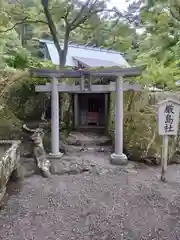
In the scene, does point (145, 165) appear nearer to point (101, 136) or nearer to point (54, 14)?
point (101, 136)

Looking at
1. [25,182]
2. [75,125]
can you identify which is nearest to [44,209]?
[25,182]

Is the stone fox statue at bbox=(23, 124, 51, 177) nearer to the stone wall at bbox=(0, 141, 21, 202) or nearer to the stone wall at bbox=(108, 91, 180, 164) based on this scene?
the stone wall at bbox=(0, 141, 21, 202)

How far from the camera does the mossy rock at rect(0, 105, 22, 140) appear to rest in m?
6.73

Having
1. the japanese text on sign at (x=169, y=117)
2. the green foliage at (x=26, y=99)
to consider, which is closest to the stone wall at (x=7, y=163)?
the green foliage at (x=26, y=99)

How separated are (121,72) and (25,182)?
3222 millimetres

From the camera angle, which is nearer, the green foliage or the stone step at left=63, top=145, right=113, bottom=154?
the stone step at left=63, top=145, right=113, bottom=154

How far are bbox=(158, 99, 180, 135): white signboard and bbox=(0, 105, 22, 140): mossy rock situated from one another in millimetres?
3778

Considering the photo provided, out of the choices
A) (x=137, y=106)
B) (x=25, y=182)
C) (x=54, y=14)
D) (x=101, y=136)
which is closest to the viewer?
(x=25, y=182)

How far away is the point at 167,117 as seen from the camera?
513 centimetres

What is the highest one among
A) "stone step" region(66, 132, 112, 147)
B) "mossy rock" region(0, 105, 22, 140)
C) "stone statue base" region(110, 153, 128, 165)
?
"mossy rock" region(0, 105, 22, 140)

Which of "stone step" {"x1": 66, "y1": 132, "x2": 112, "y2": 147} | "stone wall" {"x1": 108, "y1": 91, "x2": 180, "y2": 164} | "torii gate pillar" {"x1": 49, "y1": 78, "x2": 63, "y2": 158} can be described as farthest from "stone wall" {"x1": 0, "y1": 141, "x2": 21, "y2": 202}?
"stone wall" {"x1": 108, "y1": 91, "x2": 180, "y2": 164}

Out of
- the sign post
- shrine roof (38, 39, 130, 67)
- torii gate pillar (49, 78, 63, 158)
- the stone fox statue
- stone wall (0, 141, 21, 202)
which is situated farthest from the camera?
shrine roof (38, 39, 130, 67)

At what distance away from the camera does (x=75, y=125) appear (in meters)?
7.95

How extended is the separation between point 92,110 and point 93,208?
454cm
